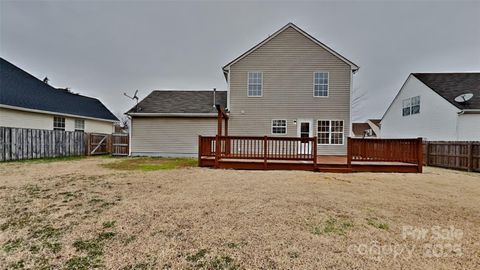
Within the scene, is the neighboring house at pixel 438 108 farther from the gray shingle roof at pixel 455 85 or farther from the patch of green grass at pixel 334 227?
the patch of green grass at pixel 334 227

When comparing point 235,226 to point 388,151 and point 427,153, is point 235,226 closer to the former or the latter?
point 388,151

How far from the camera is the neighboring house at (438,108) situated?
13555 mm

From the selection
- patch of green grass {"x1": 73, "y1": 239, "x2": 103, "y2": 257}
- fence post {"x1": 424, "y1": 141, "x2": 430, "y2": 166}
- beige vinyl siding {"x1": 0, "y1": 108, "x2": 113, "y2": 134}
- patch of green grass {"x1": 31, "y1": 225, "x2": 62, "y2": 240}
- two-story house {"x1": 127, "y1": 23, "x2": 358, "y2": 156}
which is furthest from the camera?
two-story house {"x1": 127, "y1": 23, "x2": 358, "y2": 156}

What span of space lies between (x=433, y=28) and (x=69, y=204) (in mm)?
24153

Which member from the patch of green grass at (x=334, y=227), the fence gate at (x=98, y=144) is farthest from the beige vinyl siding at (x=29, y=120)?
the patch of green grass at (x=334, y=227)

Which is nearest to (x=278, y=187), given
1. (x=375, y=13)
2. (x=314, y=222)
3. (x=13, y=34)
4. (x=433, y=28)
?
(x=314, y=222)

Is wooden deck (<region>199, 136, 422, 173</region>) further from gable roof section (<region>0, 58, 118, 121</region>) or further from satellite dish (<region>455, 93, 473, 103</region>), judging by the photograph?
gable roof section (<region>0, 58, 118, 121</region>)

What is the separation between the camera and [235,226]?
3576 millimetres

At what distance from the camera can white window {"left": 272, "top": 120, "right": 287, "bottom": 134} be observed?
13.1 m

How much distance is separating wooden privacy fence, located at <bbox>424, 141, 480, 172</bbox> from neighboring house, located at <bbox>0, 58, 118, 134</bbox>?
22372mm

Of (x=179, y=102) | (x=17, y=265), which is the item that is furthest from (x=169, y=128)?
(x=17, y=265)

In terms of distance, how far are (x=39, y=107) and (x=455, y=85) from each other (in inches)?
1074

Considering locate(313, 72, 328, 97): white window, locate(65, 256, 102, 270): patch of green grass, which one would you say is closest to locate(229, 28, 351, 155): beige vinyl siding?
locate(313, 72, 328, 97): white window

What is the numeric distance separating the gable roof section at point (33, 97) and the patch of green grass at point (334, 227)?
16.0 m
